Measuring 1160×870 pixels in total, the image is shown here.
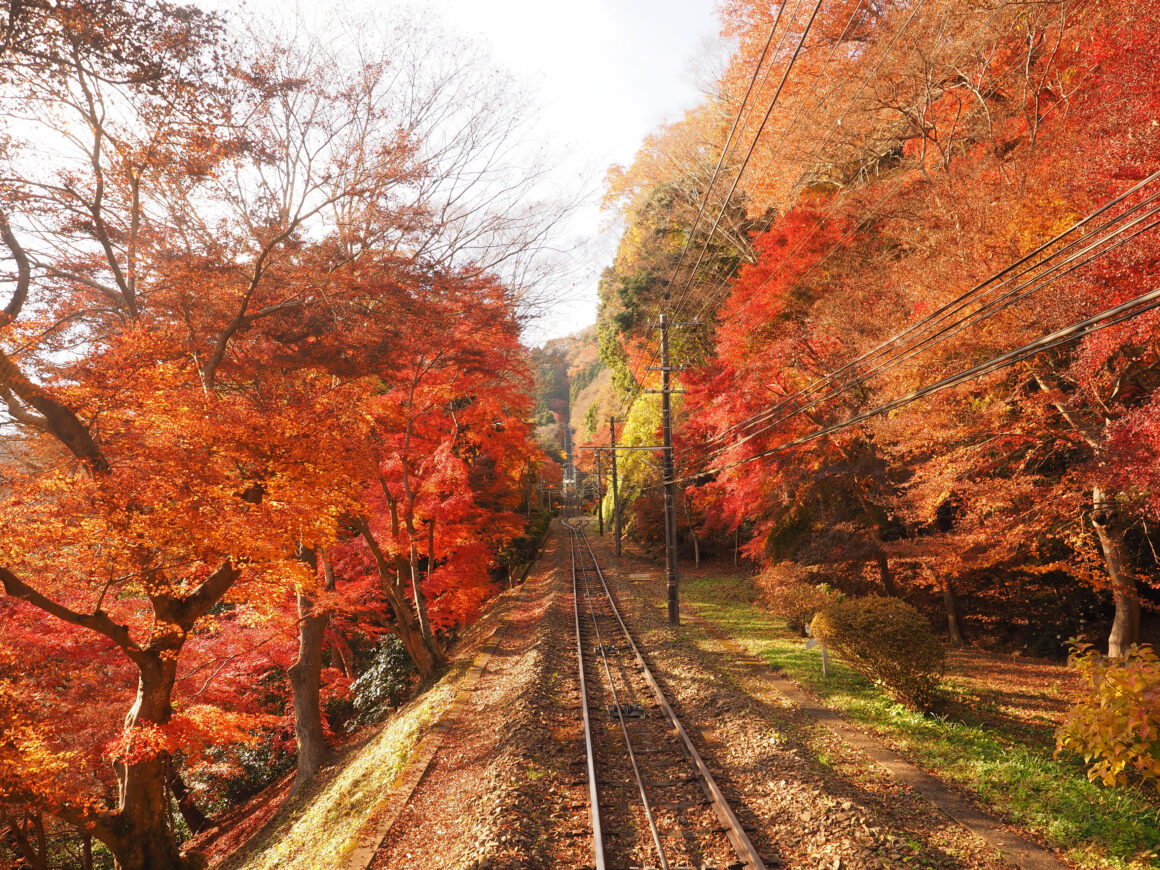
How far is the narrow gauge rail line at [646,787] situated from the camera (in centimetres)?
615

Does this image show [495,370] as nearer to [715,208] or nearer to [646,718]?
[646,718]

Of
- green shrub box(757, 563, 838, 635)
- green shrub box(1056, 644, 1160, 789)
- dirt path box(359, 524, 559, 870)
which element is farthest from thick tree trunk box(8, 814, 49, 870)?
green shrub box(1056, 644, 1160, 789)

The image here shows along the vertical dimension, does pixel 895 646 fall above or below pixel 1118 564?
below

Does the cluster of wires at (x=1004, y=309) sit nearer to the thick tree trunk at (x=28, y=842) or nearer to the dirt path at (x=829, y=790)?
the dirt path at (x=829, y=790)

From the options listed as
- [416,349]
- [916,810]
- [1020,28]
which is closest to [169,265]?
[416,349]

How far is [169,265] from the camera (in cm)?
986

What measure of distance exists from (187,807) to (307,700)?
5.82 meters

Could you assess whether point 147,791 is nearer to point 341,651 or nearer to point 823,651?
point 341,651

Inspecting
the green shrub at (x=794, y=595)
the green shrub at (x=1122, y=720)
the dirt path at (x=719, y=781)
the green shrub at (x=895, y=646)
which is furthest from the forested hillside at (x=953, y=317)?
the dirt path at (x=719, y=781)

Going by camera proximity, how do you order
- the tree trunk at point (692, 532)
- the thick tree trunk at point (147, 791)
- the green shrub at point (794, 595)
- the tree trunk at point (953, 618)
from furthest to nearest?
1. the tree trunk at point (692, 532)
2. the tree trunk at point (953, 618)
3. the green shrub at point (794, 595)
4. the thick tree trunk at point (147, 791)

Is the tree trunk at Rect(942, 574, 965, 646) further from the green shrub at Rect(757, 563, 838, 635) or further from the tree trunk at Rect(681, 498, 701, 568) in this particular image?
the tree trunk at Rect(681, 498, 701, 568)

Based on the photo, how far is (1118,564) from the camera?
9375mm

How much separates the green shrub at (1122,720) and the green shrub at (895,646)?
2.99 meters

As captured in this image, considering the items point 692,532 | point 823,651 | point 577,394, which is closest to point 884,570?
point 823,651
